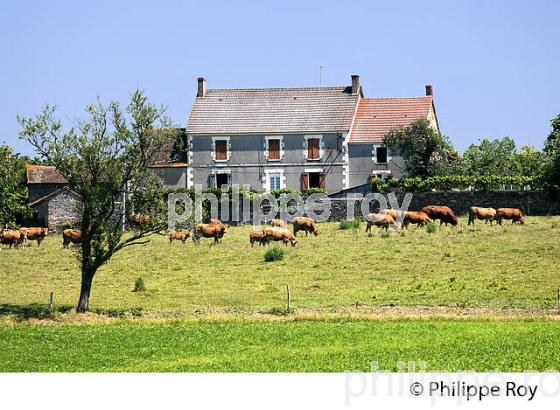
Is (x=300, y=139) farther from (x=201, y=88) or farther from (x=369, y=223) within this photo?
(x=369, y=223)

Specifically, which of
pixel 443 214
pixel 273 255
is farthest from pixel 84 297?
pixel 443 214

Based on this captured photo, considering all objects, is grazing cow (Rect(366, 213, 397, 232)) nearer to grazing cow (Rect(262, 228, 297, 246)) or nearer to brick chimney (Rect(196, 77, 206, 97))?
grazing cow (Rect(262, 228, 297, 246))

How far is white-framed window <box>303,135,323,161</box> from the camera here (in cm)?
6888

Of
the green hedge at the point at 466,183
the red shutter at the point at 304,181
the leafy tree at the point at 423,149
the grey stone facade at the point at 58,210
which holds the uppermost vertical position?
the leafy tree at the point at 423,149

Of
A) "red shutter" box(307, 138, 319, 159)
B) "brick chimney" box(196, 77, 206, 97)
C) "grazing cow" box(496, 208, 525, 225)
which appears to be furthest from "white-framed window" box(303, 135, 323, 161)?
"grazing cow" box(496, 208, 525, 225)

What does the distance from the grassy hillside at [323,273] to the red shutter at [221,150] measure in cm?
2075

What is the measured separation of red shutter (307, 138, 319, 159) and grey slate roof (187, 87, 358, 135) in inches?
26.7

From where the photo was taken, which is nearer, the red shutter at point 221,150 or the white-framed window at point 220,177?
the white-framed window at point 220,177

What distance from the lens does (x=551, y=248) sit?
41.9 meters

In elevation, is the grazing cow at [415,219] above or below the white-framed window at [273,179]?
below

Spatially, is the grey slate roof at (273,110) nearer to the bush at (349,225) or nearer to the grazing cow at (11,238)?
the bush at (349,225)

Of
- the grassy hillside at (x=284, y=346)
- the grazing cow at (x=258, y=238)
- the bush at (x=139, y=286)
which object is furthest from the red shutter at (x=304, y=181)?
the grassy hillside at (x=284, y=346)

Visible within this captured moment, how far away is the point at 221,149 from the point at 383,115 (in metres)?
10.3

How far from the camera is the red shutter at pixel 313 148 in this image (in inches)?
2714
